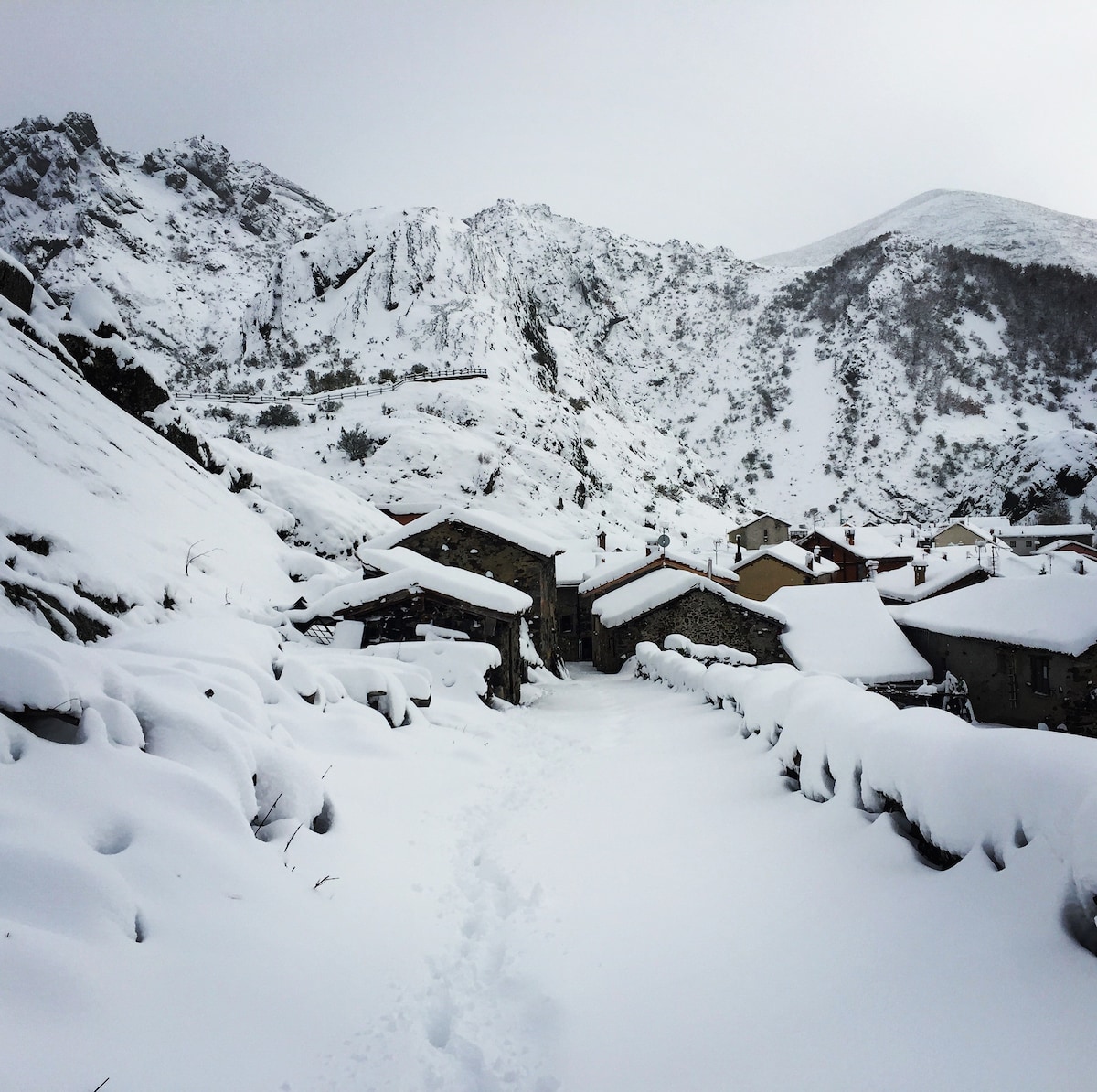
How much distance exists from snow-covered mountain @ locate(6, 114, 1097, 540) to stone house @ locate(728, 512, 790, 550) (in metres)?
5.30

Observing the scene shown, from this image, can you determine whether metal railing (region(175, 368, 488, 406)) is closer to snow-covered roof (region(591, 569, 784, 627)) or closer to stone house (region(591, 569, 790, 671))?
snow-covered roof (region(591, 569, 784, 627))

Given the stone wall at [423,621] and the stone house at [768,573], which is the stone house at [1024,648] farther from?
the stone wall at [423,621]

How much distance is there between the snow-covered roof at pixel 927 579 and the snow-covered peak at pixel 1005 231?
395ft

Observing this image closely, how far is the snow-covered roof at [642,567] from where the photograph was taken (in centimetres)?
3409

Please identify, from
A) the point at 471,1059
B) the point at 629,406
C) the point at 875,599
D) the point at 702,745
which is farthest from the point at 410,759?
the point at 629,406

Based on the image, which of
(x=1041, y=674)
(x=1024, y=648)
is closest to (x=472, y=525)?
(x=1024, y=648)

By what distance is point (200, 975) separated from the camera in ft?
10.2

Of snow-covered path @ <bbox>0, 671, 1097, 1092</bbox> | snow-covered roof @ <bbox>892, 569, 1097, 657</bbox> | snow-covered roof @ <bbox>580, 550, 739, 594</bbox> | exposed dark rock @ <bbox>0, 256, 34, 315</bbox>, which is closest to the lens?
snow-covered path @ <bbox>0, 671, 1097, 1092</bbox>

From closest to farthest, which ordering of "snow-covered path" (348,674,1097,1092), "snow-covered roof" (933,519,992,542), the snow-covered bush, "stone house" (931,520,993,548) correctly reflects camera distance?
"snow-covered path" (348,674,1097,1092) < the snow-covered bush < "snow-covered roof" (933,519,992,542) < "stone house" (931,520,993,548)

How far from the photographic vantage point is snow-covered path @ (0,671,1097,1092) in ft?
8.55

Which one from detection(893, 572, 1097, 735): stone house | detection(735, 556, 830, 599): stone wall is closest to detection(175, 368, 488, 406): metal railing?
detection(735, 556, 830, 599): stone wall

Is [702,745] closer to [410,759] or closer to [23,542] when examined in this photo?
[410,759]

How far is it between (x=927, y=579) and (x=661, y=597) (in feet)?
60.6

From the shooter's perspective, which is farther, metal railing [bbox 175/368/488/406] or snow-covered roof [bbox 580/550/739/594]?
metal railing [bbox 175/368/488/406]
